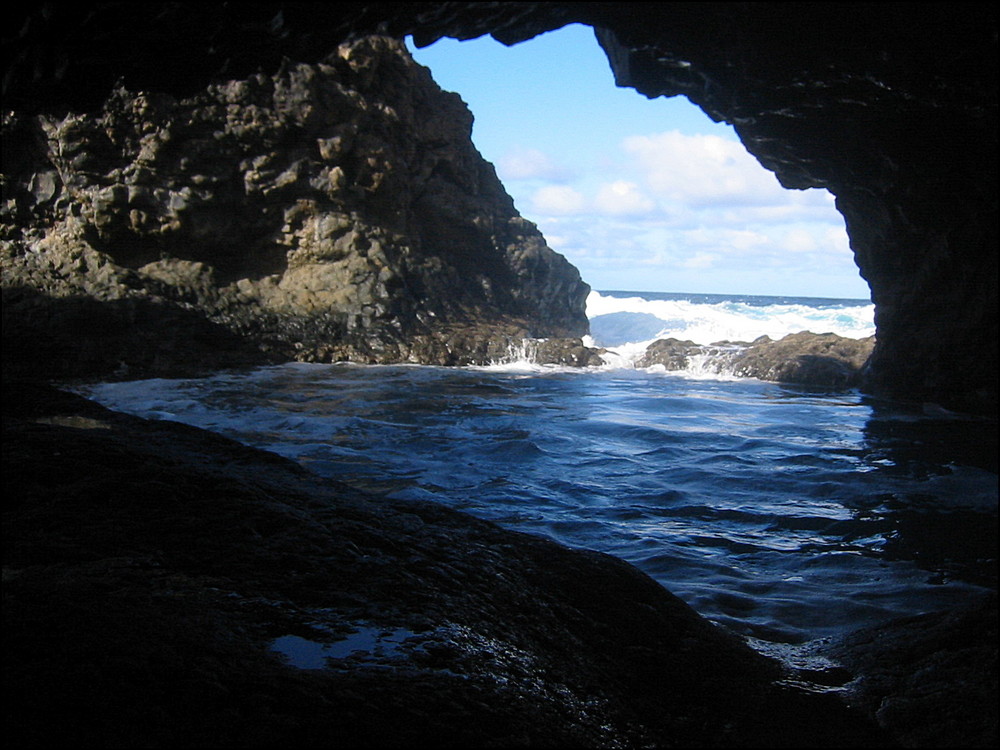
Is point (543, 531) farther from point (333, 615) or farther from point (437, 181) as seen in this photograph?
point (437, 181)

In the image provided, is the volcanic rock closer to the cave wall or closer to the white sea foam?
the cave wall

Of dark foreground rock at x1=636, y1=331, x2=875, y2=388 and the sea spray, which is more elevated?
the sea spray

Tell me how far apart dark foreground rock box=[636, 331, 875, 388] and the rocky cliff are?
3938 millimetres

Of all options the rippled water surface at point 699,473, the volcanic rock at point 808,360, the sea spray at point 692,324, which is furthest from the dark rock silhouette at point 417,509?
the sea spray at point 692,324

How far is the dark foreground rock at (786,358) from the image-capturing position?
12775mm

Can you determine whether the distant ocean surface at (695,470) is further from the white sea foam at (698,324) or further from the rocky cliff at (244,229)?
the white sea foam at (698,324)

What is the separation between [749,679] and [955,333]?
6.90m

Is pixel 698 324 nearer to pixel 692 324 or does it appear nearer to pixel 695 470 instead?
pixel 692 324

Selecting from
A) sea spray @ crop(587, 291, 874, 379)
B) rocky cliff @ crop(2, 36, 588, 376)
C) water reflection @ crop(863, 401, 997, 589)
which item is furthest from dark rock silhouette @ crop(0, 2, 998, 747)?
sea spray @ crop(587, 291, 874, 379)

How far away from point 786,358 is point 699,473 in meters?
9.04

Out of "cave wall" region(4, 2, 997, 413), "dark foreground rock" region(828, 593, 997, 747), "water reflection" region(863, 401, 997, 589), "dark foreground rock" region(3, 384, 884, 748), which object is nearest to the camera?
"dark foreground rock" region(3, 384, 884, 748)

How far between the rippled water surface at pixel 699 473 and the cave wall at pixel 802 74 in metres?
1.82

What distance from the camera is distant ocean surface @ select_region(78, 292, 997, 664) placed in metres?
3.68

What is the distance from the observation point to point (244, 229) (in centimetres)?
1466
